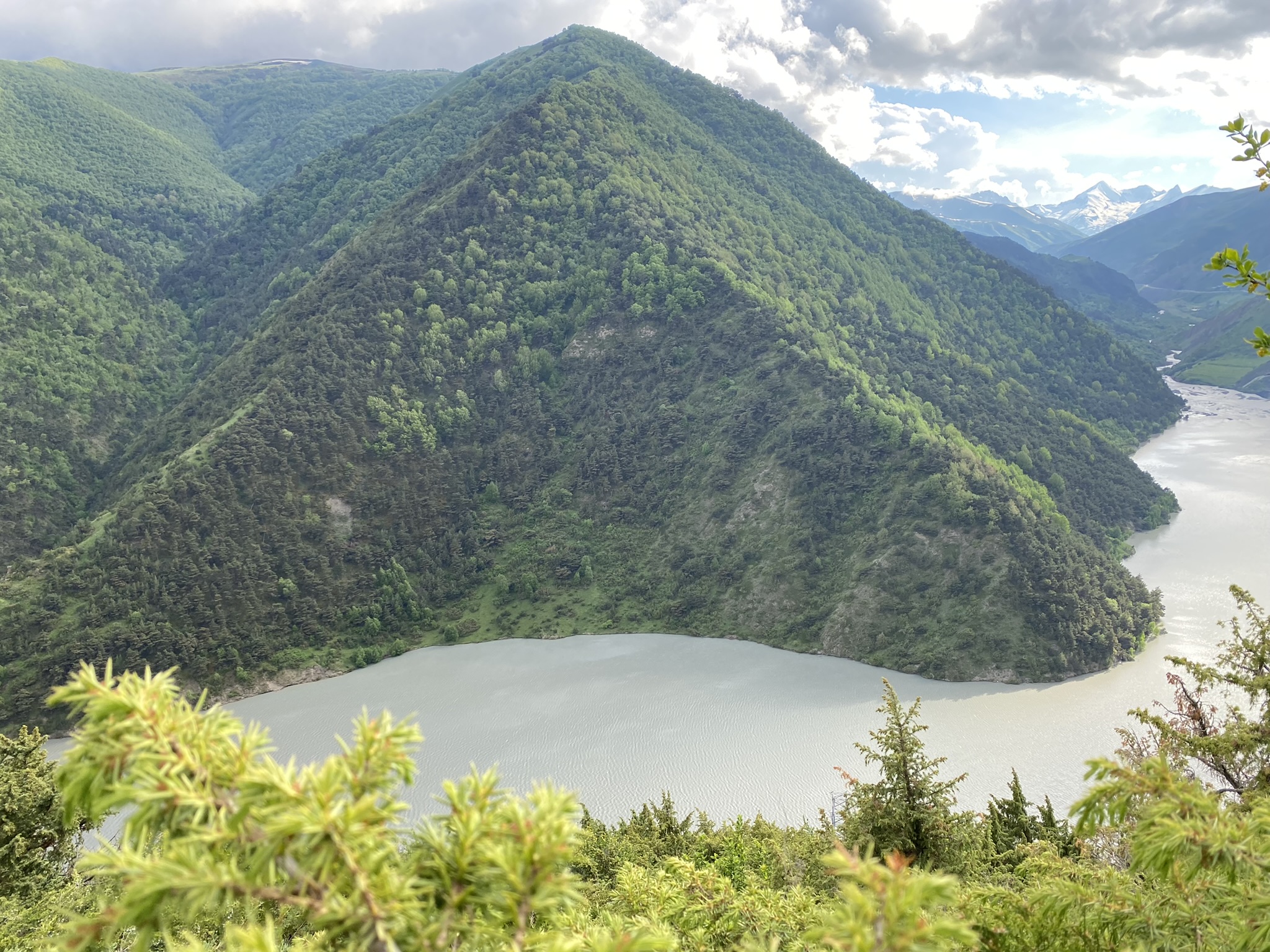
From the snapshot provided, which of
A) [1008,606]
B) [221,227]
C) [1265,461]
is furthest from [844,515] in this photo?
[221,227]

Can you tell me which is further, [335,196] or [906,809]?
[335,196]

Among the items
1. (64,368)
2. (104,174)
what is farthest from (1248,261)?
(104,174)

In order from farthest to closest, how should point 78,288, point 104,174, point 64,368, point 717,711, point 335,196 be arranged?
point 104,174, point 335,196, point 78,288, point 64,368, point 717,711

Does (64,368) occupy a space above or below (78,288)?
below

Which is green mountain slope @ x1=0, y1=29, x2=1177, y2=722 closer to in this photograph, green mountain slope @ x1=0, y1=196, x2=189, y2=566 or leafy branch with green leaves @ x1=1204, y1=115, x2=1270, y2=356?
green mountain slope @ x1=0, y1=196, x2=189, y2=566

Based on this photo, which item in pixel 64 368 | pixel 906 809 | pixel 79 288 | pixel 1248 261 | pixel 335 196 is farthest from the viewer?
pixel 335 196

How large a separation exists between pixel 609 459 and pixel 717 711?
3802 cm

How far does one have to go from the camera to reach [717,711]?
54.0 meters

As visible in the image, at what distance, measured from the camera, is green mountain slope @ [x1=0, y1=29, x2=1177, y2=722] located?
6144 cm

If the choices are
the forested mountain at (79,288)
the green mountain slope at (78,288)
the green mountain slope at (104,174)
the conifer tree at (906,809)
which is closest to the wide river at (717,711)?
the conifer tree at (906,809)

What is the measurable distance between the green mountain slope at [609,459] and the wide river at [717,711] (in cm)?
310

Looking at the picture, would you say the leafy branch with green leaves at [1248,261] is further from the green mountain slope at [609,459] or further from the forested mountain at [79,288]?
the forested mountain at [79,288]

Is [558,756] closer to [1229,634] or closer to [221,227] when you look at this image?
[1229,634]

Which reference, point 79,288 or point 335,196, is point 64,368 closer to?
point 79,288
